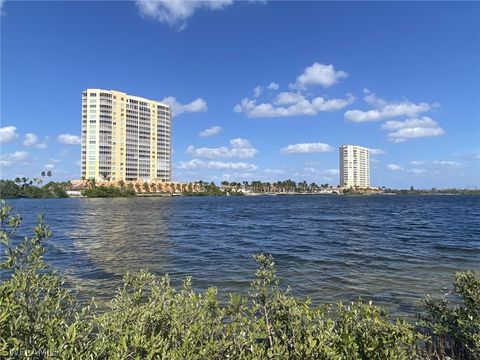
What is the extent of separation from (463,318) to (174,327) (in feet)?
16.3

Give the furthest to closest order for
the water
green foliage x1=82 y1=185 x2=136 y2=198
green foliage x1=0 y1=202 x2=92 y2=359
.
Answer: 1. green foliage x1=82 y1=185 x2=136 y2=198
2. the water
3. green foliage x1=0 y1=202 x2=92 y2=359

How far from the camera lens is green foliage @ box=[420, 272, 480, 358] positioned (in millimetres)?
5739

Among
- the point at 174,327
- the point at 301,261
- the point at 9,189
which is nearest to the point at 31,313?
the point at 174,327

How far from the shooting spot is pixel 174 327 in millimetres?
4719

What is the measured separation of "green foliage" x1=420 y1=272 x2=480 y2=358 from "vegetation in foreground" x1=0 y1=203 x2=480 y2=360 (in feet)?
0.07

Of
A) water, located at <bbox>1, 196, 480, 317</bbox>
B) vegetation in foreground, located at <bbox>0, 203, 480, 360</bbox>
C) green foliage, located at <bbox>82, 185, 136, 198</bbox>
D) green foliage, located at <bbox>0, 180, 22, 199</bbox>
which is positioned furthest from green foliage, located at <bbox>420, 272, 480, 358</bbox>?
green foliage, located at <bbox>0, 180, 22, 199</bbox>

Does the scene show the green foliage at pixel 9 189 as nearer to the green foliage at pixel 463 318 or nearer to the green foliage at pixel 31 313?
the green foliage at pixel 31 313

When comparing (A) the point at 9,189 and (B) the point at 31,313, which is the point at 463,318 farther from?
(A) the point at 9,189

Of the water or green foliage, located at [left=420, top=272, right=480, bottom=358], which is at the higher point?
green foliage, located at [left=420, top=272, right=480, bottom=358]

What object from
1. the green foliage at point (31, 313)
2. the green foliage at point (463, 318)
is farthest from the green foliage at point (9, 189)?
the green foliage at point (463, 318)

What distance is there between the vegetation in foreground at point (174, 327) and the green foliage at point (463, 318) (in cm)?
2

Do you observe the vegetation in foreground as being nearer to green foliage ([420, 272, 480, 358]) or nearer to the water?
green foliage ([420, 272, 480, 358])

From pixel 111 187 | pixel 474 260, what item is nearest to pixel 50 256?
pixel 474 260

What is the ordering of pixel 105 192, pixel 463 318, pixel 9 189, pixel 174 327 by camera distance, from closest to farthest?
pixel 174 327
pixel 463 318
pixel 105 192
pixel 9 189
